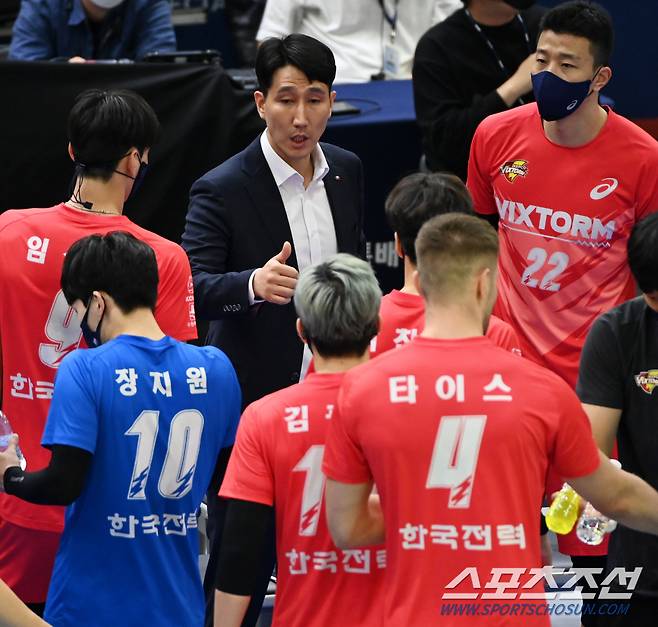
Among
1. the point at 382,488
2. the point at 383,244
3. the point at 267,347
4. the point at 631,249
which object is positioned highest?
the point at 631,249

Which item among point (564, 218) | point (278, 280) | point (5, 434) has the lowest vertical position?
point (5, 434)

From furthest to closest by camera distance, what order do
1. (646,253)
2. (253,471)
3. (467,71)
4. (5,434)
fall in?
(467,71)
(5,434)
(646,253)
(253,471)

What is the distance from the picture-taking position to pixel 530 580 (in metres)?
3.19

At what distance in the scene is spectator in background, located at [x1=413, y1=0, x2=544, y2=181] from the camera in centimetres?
594

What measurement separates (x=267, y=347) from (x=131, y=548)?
48.6 inches

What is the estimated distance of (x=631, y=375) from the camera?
372 cm

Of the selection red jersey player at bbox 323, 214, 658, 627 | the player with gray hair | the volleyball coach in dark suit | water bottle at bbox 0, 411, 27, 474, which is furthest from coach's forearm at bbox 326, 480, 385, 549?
the volleyball coach in dark suit

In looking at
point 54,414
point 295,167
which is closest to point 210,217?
point 295,167

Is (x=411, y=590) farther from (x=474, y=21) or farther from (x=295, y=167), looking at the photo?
(x=474, y=21)

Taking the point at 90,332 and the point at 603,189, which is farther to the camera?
the point at 603,189

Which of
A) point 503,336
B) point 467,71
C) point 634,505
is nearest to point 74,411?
point 503,336

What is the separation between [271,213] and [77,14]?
120 inches

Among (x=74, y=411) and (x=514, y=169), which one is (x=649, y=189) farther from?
(x=74, y=411)

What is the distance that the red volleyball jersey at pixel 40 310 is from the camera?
4129mm
